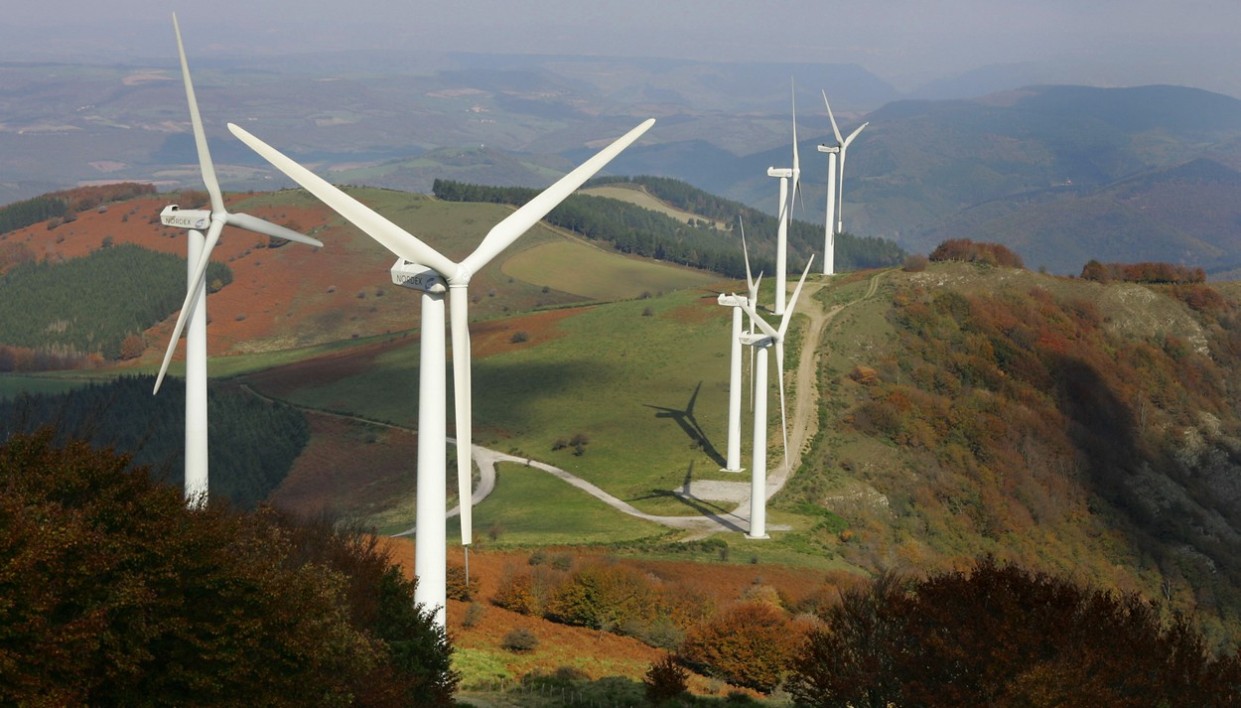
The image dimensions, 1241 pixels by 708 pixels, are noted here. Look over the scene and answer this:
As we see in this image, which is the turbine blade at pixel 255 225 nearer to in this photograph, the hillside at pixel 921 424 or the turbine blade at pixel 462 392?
the turbine blade at pixel 462 392

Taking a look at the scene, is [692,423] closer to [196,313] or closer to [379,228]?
[196,313]

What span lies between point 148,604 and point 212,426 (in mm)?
106076

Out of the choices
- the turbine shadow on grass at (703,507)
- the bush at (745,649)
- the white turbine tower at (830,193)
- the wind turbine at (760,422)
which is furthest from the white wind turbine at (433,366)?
the white turbine tower at (830,193)

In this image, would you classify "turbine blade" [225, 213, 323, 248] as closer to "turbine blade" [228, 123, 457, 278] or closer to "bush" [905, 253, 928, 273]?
"turbine blade" [228, 123, 457, 278]

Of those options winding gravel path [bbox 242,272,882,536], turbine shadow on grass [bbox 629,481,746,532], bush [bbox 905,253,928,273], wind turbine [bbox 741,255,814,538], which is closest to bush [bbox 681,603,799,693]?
wind turbine [bbox 741,255,814,538]

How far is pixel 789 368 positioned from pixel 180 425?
59.1 meters

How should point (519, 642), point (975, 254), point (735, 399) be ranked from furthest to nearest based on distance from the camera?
point (975, 254), point (735, 399), point (519, 642)

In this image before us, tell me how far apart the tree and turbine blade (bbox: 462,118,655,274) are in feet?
34.5

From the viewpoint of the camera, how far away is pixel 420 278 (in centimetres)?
4103

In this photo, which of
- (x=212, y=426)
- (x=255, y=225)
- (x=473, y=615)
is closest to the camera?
(x=473, y=615)

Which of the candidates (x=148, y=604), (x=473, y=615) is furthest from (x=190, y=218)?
(x=148, y=604)

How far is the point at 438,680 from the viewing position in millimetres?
39156

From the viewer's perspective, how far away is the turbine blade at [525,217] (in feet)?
137

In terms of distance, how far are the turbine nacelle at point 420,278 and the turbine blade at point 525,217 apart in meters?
1.01
